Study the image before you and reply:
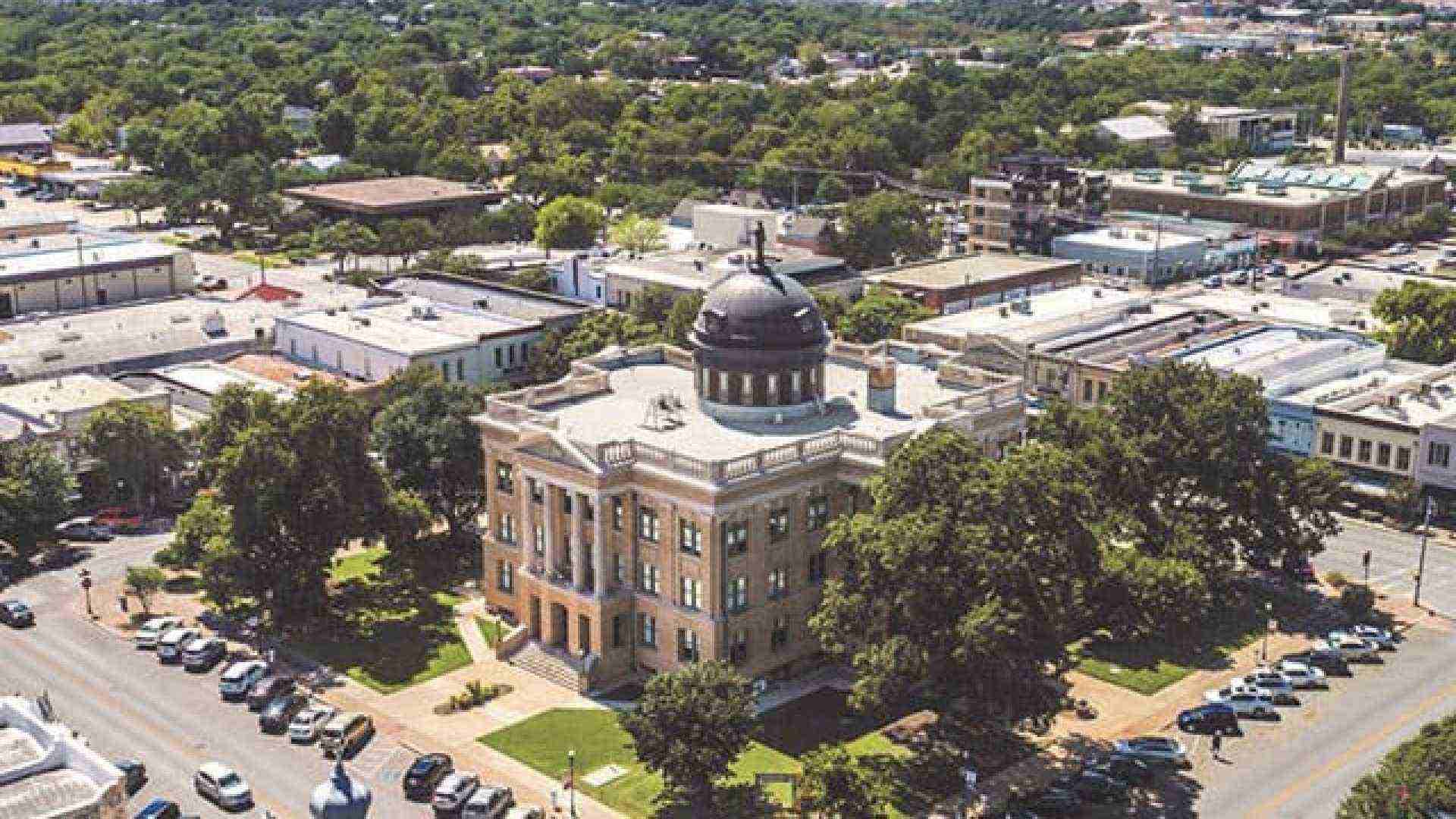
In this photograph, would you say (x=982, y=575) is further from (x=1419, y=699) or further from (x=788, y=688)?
(x=1419, y=699)

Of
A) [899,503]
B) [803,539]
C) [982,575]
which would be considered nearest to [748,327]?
[803,539]

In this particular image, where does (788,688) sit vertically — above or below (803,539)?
below

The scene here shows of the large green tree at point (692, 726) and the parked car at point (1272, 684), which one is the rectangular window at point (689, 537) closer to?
the large green tree at point (692, 726)

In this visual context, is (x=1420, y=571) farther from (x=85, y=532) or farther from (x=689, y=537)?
(x=85, y=532)

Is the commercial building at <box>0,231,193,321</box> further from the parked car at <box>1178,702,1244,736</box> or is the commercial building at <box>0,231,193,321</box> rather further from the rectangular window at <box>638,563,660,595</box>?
the parked car at <box>1178,702,1244,736</box>

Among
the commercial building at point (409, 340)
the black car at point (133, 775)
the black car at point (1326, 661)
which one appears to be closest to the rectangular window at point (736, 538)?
the black car at point (133, 775)

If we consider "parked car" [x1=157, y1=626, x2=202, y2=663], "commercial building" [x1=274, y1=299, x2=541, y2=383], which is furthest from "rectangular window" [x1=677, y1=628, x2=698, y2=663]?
"commercial building" [x1=274, y1=299, x2=541, y2=383]
